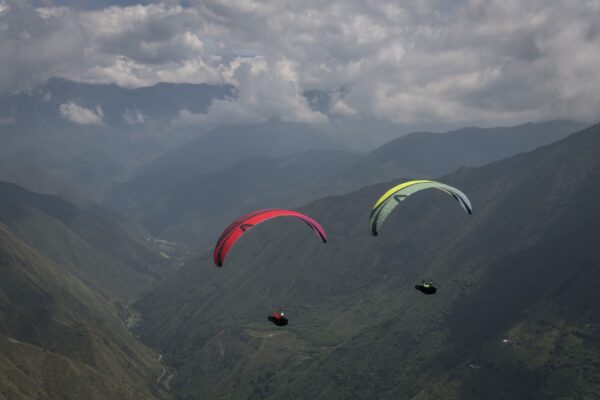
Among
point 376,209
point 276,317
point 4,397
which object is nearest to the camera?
point 276,317

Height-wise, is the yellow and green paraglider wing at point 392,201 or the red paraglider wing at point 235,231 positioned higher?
the yellow and green paraglider wing at point 392,201

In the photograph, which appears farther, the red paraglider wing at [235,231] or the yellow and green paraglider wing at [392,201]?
the yellow and green paraglider wing at [392,201]

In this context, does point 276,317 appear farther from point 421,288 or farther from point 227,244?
point 421,288

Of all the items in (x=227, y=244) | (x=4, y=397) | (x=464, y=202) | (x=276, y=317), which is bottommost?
(x=4, y=397)

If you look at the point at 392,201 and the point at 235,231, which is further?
the point at 392,201

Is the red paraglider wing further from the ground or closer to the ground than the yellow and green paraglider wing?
closer to the ground

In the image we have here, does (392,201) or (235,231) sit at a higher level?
(392,201)

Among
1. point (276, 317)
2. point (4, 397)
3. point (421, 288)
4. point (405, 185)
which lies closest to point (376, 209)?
A: point (405, 185)

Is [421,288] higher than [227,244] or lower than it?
lower

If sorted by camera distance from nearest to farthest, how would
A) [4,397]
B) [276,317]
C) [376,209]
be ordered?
[276,317]
[376,209]
[4,397]

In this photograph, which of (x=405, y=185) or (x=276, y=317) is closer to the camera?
(x=276, y=317)

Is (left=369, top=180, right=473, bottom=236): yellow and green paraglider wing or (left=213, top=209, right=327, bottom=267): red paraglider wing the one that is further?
(left=369, top=180, right=473, bottom=236): yellow and green paraglider wing
